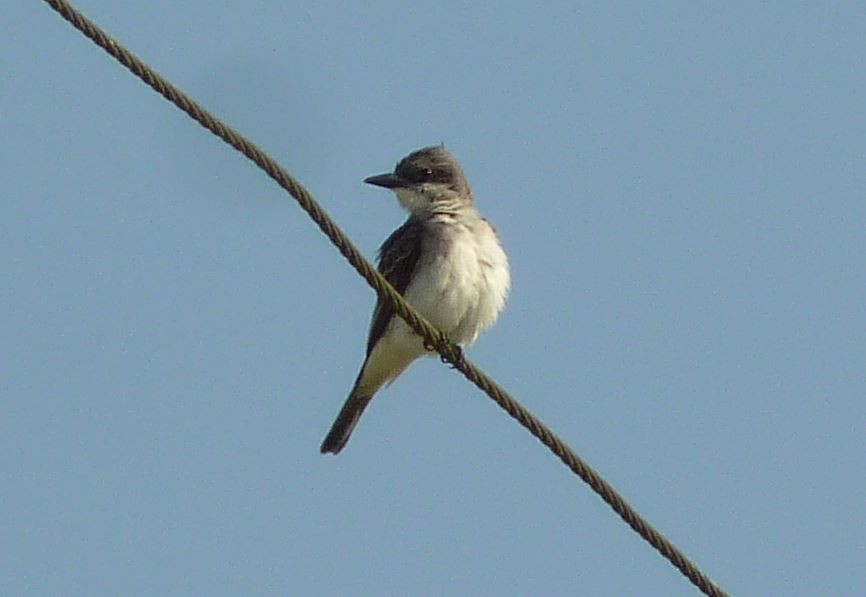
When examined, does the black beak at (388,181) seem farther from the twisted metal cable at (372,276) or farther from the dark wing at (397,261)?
the twisted metal cable at (372,276)

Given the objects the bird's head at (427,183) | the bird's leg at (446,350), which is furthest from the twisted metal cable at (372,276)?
the bird's head at (427,183)

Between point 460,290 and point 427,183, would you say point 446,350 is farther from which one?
point 427,183

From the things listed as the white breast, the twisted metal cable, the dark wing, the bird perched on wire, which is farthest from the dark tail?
the twisted metal cable

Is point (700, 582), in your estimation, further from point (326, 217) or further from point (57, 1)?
point (57, 1)

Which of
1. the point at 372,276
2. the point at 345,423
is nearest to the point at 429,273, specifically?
the point at 345,423

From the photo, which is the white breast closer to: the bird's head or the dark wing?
the dark wing

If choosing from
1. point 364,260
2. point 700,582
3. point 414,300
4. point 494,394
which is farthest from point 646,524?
point 414,300
